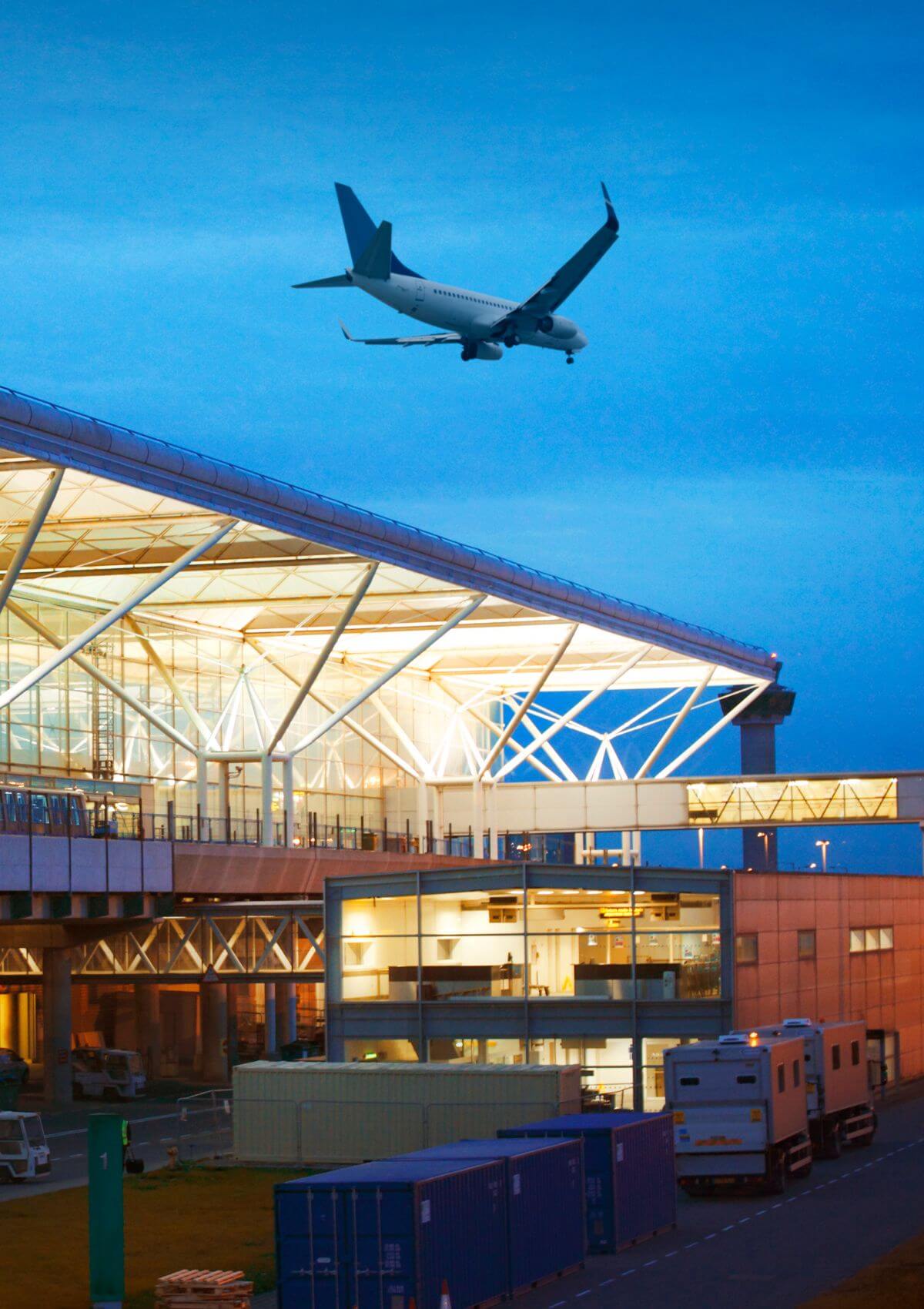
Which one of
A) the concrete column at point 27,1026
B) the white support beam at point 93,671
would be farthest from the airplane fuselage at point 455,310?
the concrete column at point 27,1026

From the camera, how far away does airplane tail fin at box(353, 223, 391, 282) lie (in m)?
69.7

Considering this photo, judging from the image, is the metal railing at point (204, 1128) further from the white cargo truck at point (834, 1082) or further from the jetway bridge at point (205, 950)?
the white cargo truck at point (834, 1082)

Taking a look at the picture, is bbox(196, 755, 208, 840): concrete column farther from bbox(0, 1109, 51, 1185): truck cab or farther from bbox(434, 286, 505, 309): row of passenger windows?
bbox(0, 1109, 51, 1185): truck cab

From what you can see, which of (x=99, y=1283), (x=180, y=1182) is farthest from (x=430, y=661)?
(x=99, y=1283)

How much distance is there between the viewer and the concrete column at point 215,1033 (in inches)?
3120

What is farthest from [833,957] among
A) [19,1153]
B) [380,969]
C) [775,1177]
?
[19,1153]

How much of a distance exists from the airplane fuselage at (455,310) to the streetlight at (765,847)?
5837cm

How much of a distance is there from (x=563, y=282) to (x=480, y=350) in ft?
19.5

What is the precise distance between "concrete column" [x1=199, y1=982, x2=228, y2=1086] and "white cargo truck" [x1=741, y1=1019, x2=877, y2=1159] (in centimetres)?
3509

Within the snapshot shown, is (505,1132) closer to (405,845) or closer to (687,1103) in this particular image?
(687,1103)

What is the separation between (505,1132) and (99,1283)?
8.85 m

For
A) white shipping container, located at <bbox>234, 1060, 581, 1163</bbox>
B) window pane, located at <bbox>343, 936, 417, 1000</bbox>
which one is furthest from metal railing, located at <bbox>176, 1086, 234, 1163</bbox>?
window pane, located at <bbox>343, 936, 417, 1000</bbox>

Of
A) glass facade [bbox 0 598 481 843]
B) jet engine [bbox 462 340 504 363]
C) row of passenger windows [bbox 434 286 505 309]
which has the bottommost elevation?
glass facade [bbox 0 598 481 843]

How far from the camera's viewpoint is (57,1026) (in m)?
67.7
